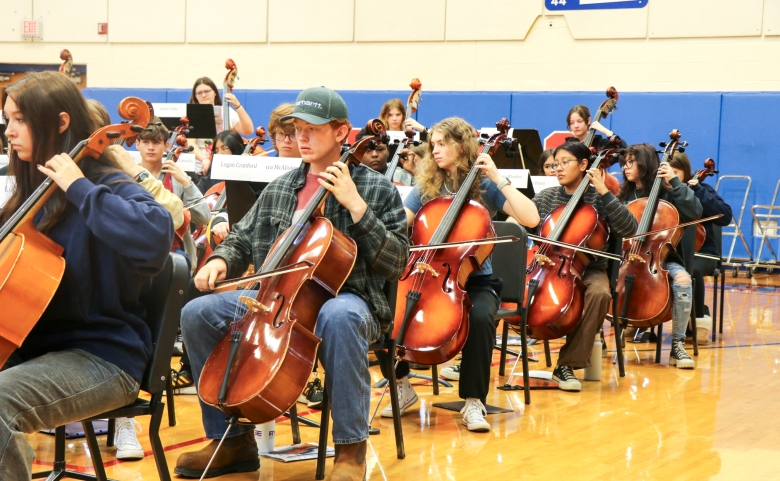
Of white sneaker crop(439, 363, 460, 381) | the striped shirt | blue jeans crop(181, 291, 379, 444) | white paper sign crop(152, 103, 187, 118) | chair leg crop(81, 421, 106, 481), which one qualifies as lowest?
white sneaker crop(439, 363, 460, 381)

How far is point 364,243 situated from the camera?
8.46 feet

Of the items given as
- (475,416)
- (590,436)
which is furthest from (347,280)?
(590,436)

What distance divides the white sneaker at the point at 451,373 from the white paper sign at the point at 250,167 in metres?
1.44

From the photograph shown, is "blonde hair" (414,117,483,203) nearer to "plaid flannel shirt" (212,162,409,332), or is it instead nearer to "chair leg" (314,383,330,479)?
"plaid flannel shirt" (212,162,409,332)

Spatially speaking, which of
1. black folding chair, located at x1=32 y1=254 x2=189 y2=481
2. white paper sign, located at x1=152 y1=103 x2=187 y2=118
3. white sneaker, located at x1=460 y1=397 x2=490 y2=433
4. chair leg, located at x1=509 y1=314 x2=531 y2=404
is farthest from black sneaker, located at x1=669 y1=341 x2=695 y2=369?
white paper sign, located at x1=152 y1=103 x2=187 y2=118

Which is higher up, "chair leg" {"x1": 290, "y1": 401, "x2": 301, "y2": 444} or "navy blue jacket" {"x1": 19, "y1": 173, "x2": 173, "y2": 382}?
"navy blue jacket" {"x1": 19, "y1": 173, "x2": 173, "y2": 382}

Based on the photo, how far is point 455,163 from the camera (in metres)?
3.66

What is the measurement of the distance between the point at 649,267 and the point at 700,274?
907 mm

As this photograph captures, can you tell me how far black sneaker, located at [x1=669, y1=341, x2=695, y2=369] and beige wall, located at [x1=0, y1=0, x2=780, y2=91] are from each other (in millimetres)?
4441

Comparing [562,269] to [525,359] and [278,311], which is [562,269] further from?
[278,311]

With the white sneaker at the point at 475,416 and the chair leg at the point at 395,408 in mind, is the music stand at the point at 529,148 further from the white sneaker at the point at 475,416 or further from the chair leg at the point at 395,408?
the chair leg at the point at 395,408

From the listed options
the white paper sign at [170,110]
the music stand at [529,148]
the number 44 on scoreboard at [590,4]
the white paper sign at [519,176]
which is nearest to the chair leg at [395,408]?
the white paper sign at [519,176]

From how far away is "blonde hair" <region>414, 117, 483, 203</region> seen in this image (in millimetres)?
3633

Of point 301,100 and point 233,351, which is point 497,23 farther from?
point 233,351
